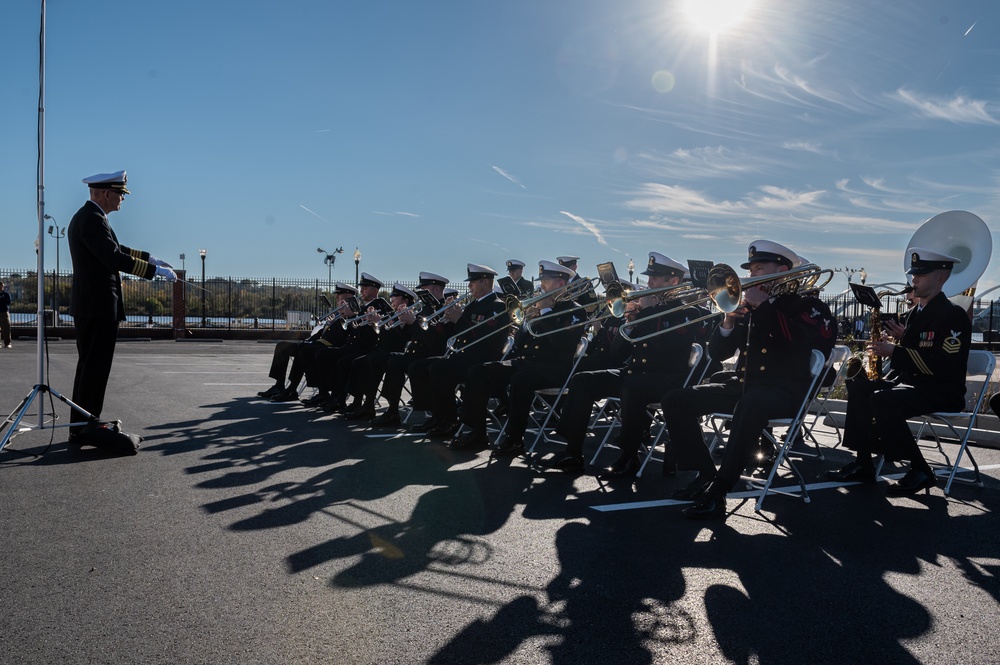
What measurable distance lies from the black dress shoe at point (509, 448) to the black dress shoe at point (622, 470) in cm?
98

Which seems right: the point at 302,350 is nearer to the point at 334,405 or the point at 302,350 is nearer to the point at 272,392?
the point at 272,392

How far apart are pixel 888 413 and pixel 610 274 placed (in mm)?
2738

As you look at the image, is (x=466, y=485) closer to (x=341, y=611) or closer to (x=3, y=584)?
(x=341, y=611)

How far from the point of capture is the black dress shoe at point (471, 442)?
680cm

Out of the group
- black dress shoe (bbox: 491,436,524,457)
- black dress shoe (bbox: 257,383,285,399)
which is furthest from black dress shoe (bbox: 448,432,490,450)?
black dress shoe (bbox: 257,383,285,399)

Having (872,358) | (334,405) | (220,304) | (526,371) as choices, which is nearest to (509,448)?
(526,371)

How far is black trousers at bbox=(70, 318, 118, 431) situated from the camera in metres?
5.95

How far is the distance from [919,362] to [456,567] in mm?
3943

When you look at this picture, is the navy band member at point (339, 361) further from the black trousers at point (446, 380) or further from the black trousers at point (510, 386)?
the black trousers at point (510, 386)

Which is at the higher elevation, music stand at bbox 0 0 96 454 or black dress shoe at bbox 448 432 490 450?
music stand at bbox 0 0 96 454

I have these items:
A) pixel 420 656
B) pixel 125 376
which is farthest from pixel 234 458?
pixel 125 376

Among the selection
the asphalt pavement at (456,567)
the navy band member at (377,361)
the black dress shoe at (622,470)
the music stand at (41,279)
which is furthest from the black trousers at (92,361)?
the black dress shoe at (622,470)

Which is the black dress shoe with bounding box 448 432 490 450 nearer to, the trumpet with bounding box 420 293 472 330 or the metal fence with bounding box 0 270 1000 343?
the trumpet with bounding box 420 293 472 330

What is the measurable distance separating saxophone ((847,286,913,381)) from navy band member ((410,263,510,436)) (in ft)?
10.7
